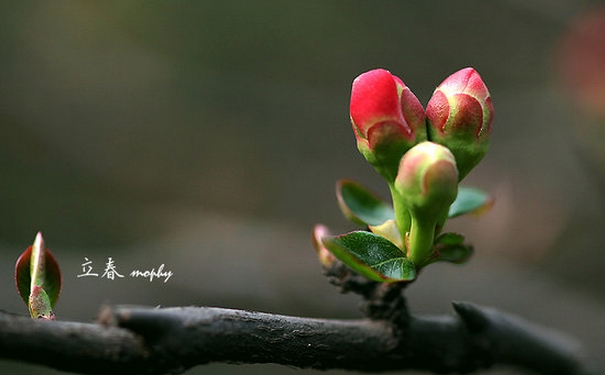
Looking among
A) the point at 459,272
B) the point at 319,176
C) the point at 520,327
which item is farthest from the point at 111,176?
the point at 520,327

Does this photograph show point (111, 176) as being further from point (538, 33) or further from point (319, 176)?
point (538, 33)

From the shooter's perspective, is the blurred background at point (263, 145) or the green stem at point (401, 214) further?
the blurred background at point (263, 145)

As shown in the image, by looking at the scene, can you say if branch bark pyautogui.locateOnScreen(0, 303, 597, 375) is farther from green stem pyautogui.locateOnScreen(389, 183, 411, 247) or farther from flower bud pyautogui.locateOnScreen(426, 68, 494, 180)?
flower bud pyautogui.locateOnScreen(426, 68, 494, 180)

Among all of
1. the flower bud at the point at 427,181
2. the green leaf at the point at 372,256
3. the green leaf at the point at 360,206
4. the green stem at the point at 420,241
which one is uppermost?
the green leaf at the point at 360,206

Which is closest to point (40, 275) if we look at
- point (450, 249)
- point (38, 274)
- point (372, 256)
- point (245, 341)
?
point (38, 274)

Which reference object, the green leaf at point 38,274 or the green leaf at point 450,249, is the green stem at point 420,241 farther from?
the green leaf at point 38,274

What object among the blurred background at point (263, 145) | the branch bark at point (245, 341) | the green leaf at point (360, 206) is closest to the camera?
the branch bark at point (245, 341)

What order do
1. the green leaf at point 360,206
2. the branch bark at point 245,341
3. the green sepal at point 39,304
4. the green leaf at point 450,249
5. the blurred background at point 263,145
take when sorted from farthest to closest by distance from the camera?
the blurred background at point 263,145
the green leaf at point 360,206
the green leaf at point 450,249
the green sepal at point 39,304
the branch bark at point 245,341

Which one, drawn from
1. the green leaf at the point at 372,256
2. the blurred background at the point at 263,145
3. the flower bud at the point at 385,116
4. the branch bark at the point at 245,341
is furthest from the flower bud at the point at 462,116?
the blurred background at the point at 263,145

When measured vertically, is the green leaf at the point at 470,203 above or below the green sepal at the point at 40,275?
above
